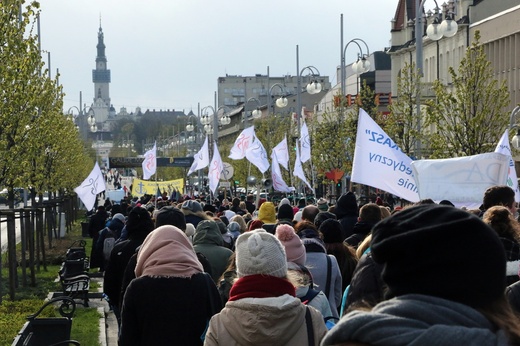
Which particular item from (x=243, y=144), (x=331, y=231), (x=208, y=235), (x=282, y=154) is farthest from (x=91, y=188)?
(x=331, y=231)

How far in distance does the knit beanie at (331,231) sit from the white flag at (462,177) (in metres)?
5.01

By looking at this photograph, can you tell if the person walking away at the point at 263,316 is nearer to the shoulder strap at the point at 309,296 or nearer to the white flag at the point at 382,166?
the shoulder strap at the point at 309,296

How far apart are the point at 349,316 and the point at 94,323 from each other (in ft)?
46.4

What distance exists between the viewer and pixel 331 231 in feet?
33.3

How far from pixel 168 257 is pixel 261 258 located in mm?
1315

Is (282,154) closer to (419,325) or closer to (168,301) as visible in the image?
(168,301)

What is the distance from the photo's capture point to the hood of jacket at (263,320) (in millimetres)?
5496

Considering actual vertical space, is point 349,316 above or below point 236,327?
above

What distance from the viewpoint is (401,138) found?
39.5m

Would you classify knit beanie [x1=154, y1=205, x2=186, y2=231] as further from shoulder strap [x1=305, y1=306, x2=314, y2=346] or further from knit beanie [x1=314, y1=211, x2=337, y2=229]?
shoulder strap [x1=305, y1=306, x2=314, y2=346]

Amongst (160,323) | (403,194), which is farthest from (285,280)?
(403,194)

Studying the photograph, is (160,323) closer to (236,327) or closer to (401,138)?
(236,327)

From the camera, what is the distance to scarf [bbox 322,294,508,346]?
275 centimetres

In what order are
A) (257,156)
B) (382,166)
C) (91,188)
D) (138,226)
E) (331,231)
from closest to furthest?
(331,231) < (138,226) < (382,166) < (91,188) < (257,156)
